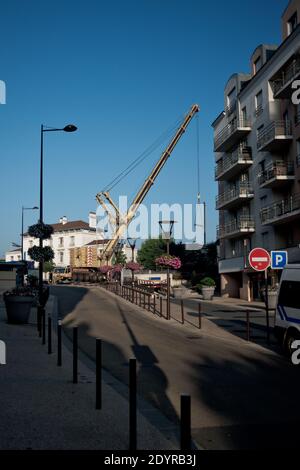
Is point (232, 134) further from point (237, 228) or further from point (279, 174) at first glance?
point (279, 174)

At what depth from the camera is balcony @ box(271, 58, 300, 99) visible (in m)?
31.4

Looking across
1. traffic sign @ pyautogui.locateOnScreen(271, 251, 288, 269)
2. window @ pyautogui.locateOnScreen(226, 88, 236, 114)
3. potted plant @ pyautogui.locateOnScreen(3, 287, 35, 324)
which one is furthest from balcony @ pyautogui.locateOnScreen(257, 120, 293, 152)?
potted plant @ pyautogui.locateOnScreen(3, 287, 35, 324)

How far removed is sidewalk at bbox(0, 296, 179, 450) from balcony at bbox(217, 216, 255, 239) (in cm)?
3051

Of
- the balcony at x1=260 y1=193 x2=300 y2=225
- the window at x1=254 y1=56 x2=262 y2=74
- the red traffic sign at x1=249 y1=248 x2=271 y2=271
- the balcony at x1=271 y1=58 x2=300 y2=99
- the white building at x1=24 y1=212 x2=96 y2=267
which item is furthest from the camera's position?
the white building at x1=24 y1=212 x2=96 y2=267

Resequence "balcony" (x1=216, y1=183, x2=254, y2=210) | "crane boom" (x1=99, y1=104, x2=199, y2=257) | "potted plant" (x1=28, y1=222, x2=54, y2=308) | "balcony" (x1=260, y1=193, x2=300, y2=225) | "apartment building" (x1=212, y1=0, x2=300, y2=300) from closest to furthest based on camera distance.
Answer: "potted plant" (x1=28, y1=222, x2=54, y2=308), "balcony" (x1=260, y1=193, x2=300, y2=225), "apartment building" (x1=212, y1=0, x2=300, y2=300), "balcony" (x1=216, y1=183, x2=254, y2=210), "crane boom" (x1=99, y1=104, x2=199, y2=257)

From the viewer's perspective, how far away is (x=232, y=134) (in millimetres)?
41031

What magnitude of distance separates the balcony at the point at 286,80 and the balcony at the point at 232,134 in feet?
15.3

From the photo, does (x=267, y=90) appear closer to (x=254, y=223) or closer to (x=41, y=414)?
(x=254, y=223)

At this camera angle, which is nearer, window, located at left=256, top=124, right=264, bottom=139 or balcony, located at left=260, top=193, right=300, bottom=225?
balcony, located at left=260, top=193, right=300, bottom=225

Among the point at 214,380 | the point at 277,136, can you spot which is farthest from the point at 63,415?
the point at 277,136

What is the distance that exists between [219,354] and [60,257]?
339ft

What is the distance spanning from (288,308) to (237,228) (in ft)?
97.5

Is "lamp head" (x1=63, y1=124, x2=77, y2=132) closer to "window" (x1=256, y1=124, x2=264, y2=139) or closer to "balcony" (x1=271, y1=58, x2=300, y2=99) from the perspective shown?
"balcony" (x1=271, y1=58, x2=300, y2=99)
